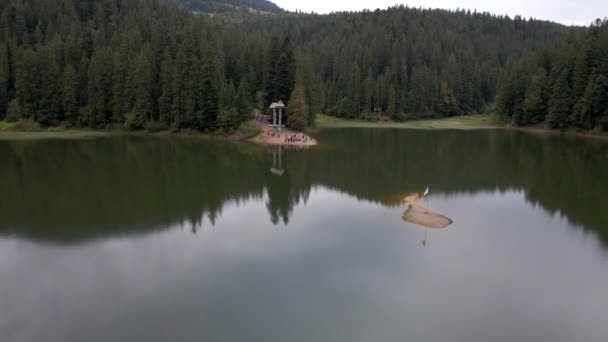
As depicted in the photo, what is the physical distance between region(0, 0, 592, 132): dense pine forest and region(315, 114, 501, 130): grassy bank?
3.29 meters

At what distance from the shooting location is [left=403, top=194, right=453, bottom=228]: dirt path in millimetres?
26688

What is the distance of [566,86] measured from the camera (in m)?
80.0

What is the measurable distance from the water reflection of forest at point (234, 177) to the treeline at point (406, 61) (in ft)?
104

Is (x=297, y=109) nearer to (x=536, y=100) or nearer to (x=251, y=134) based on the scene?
(x=251, y=134)

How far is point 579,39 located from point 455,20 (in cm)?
10018

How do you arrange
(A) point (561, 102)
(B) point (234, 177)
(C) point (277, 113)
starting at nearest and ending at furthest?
1. (B) point (234, 177)
2. (C) point (277, 113)
3. (A) point (561, 102)

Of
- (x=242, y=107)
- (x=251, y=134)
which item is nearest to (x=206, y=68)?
(x=242, y=107)

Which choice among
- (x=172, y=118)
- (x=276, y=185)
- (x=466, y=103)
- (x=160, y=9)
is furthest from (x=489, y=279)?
(x=160, y=9)

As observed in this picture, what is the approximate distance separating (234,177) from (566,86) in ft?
221

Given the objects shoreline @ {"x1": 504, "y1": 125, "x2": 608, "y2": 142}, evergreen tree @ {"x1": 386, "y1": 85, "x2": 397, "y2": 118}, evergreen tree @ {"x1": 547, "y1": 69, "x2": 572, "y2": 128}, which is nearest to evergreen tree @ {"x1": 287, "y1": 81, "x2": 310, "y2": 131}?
evergreen tree @ {"x1": 386, "y1": 85, "x2": 397, "y2": 118}

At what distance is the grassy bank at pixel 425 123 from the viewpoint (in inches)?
3934

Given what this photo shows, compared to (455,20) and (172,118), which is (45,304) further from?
(455,20)

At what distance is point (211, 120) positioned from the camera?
72.6 metres

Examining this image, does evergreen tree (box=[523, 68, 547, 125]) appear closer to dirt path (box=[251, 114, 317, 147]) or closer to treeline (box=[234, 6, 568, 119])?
treeline (box=[234, 6, 568, 119])
